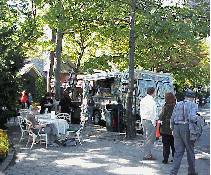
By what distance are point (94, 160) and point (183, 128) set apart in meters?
2.83

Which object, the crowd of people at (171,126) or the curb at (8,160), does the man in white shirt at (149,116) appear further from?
the curb at (8,160)

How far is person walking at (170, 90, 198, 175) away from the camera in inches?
257

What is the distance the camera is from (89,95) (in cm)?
1720

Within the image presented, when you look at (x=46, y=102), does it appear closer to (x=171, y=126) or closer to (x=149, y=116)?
(x=149, y=116)

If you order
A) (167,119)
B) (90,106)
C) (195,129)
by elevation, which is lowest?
(195,129)

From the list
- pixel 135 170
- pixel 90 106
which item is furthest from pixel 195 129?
→ pixel 90 106

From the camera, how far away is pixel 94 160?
27.3 feet

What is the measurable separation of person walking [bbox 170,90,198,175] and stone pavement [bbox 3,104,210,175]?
1.97 feet

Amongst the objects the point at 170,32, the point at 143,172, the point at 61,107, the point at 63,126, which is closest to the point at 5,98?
the point at 61,107

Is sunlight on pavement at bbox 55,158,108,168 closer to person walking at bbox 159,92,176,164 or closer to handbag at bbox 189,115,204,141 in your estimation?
person walking at bbox 159,92,176,164

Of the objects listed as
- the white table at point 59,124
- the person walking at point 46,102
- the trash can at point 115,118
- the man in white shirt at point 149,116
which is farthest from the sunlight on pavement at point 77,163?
the person walking at point 46,102

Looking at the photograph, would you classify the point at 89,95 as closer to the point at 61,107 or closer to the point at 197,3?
the point at 61,107

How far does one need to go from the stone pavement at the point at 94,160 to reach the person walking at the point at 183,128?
601 millimetres

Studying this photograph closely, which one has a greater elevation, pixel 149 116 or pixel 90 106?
pixel 90 106
